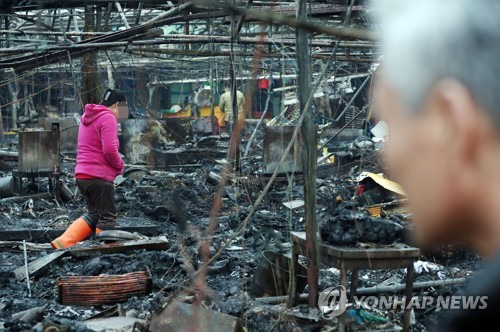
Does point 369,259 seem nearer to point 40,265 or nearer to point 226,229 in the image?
point 40,265

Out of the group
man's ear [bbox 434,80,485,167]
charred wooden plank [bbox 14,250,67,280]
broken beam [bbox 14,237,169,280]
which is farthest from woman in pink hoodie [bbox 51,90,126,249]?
man's ear [bbox 434,80,485,167]

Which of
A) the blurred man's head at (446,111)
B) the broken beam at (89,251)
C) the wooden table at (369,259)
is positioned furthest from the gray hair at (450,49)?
the broken beam at (89,251)

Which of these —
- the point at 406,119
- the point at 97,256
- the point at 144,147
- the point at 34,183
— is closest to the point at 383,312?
the point at 97,256

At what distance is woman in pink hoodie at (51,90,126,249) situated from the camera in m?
9.51

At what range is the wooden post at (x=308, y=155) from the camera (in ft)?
16.4

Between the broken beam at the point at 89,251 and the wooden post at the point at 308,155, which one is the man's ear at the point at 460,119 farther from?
the broken beam at the point at 89,251

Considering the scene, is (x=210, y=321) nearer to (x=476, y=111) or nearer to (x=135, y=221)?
(x=476, y=111)

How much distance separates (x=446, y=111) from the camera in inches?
47.6

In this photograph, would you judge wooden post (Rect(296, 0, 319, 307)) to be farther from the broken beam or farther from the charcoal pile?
the broken beam

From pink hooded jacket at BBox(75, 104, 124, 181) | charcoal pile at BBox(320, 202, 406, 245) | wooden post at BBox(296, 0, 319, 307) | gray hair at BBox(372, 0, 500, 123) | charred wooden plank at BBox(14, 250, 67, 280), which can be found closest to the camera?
gray hair at BBox(372, 0, 500, 123)

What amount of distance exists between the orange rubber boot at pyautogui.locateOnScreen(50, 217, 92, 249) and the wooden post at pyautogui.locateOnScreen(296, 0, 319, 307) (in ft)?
14.7

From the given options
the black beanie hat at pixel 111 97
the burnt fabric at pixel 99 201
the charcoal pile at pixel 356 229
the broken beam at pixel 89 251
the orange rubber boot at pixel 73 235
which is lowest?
the orange rubber boot at pixel 73 235

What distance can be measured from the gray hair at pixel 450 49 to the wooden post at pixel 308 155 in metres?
3.53

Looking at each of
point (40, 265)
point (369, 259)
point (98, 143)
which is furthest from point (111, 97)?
point (369, 259)
